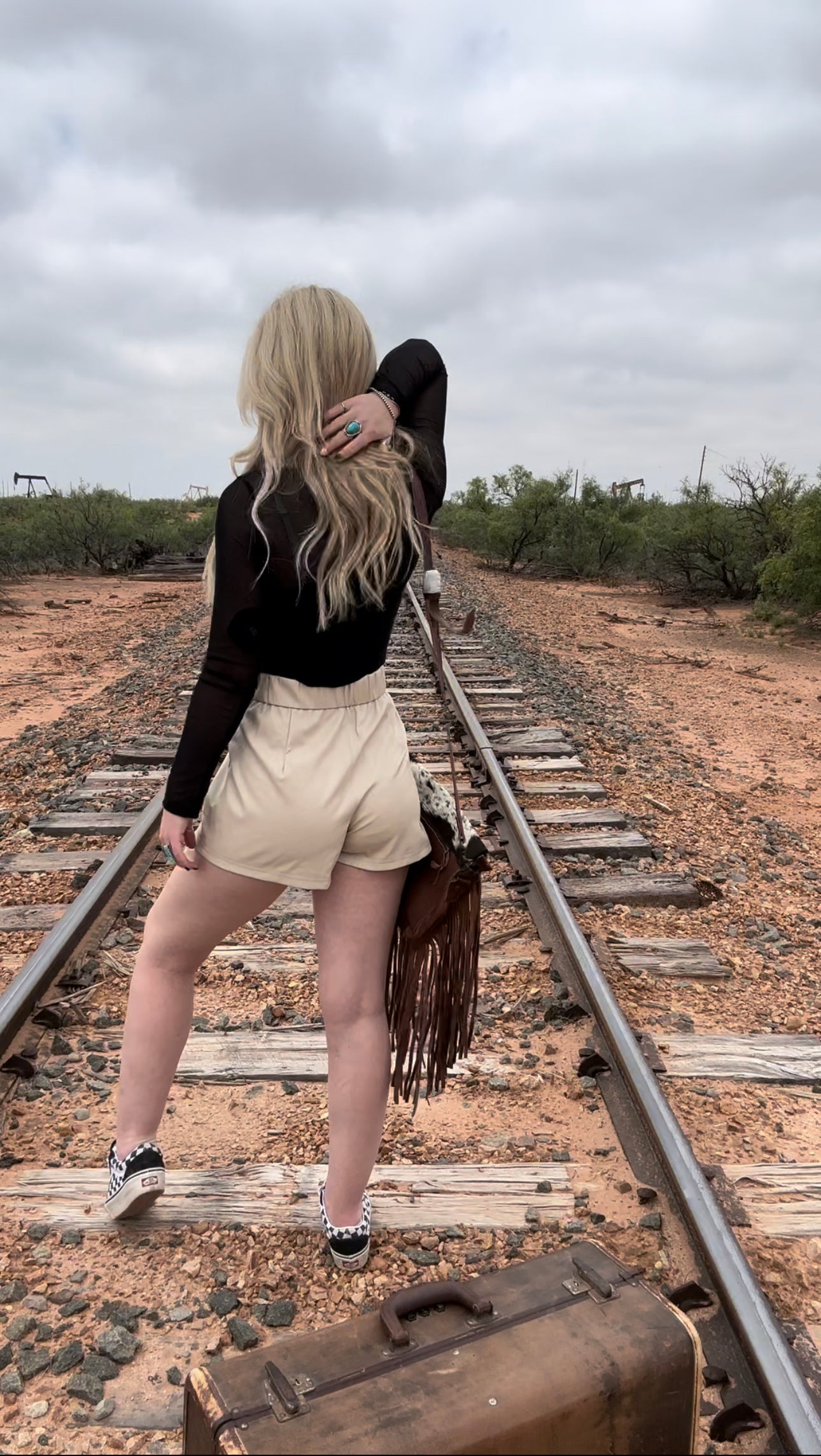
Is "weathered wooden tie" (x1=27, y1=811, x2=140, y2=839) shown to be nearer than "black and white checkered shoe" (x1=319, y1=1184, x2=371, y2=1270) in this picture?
No

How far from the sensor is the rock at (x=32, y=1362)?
2045 millimetres

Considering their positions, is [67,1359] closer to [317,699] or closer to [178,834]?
[178,834]

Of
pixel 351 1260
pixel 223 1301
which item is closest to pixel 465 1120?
pixel 351 1260

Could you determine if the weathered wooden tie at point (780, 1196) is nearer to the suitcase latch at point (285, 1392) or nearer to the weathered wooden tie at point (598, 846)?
the suitcase latch at point (285, 1392)

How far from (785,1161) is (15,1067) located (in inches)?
87.0

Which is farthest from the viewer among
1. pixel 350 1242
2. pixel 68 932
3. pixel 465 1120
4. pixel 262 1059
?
pixel 68 932

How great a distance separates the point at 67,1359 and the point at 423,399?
6.76ft

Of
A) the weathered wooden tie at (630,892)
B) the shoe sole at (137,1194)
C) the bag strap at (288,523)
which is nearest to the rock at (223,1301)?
the shoe sole at (137,1194)

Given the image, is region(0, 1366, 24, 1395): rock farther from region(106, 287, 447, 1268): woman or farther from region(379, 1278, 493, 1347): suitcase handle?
region(379, 1278, 493, 1347): suitcase handle

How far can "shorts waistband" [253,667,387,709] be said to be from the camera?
6.27 feet

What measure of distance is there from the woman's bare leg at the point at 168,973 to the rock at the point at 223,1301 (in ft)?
1.19

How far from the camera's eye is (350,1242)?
2.27 m

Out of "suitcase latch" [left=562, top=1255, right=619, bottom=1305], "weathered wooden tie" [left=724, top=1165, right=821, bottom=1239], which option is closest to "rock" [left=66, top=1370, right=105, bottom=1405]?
"suitcase latch" [left=562, top=1255, right=619, bottom=1305]

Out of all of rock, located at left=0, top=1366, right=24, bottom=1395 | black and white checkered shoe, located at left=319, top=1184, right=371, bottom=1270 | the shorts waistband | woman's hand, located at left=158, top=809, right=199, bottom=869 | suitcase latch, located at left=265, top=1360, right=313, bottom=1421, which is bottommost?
rock, located at left=0, top=1366, right=24, bottom=1395
